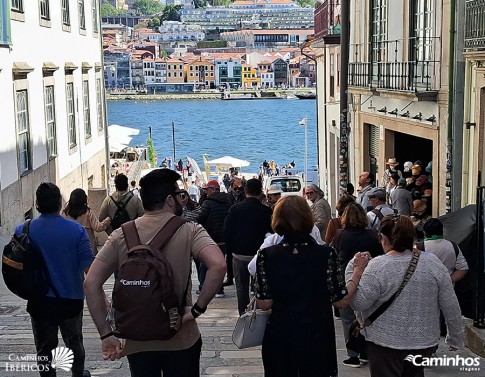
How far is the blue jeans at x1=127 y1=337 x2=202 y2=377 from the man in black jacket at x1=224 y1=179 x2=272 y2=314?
12.9 feet

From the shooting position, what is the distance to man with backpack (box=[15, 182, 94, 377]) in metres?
5.46

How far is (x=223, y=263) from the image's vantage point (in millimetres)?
4172

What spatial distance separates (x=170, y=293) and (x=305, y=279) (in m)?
0.78

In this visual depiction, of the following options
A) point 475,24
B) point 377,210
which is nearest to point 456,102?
point 475,24

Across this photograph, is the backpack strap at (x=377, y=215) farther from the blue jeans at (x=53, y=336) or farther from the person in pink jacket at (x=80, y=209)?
the blue jeans at (x=53, y=336)

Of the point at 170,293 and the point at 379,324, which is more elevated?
the point at 170,293

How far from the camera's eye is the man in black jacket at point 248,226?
815cm

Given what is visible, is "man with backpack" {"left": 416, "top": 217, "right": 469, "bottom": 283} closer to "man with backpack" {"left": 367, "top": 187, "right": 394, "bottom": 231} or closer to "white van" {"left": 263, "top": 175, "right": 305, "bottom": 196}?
"man with backpack" {"left": 367, "top": 187, "right": 394, "bottom": 231}

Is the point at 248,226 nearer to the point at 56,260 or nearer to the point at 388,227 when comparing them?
the point at 56,260

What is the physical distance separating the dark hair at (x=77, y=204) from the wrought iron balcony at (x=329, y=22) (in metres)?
17.5

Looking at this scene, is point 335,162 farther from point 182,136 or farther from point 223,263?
point 182,136

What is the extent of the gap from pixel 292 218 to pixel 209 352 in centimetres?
322

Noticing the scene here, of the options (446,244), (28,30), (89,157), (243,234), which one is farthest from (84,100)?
(446,244)

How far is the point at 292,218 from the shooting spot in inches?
177
